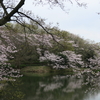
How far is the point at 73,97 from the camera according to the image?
9.92 meters

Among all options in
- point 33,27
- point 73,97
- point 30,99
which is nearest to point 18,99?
point 30,99

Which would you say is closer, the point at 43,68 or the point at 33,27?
the point at 33,27

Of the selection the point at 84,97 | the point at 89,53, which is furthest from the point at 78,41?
the point at 84,97

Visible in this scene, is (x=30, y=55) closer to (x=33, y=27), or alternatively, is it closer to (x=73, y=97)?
(x=73, y=97)

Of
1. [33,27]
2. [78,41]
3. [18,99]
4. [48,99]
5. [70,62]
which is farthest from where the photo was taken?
[78,41]

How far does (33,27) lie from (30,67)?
19.5 meters

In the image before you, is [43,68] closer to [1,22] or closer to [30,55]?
[30,55]

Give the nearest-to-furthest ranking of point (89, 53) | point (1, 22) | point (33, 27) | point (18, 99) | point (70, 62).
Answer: point (1, 22)
point (33, 27)
point (18, 99)
point (70, 62)
point (89, 53)

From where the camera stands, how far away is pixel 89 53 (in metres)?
27.6

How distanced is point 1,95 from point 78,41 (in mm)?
23988

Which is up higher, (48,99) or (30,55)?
(30,55)

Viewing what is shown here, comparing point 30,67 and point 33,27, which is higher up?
point 33,27

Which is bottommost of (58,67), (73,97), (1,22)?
(73,97)

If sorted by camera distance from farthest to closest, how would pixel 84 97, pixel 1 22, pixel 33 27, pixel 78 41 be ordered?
pixel 78 41 < pixel 84 97 < pixel 33 27 < pixel 1 22
